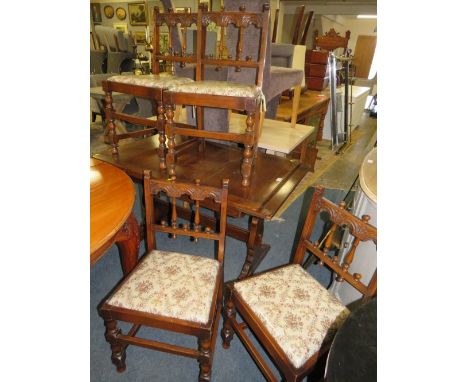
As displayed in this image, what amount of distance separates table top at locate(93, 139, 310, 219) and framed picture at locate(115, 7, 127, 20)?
764 cm

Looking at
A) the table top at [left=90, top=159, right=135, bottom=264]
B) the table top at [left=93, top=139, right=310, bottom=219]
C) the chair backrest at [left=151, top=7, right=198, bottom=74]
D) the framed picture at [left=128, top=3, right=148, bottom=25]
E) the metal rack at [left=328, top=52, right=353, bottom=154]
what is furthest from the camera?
the framed picture at [left=128, top=3, right=148, bottom=25]

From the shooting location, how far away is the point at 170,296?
3.64 feet

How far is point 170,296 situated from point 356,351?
2.53ft

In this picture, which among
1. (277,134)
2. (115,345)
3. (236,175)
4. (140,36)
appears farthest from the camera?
(140,36)

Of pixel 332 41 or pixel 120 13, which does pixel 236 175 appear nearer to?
pixel 332 41

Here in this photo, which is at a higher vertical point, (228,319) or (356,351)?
(356,351)

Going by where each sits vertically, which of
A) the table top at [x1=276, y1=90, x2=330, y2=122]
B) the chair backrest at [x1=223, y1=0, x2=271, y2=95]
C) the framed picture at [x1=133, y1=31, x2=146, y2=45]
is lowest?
the table top at [x1=276, y1=90, x2=330, y2=122]

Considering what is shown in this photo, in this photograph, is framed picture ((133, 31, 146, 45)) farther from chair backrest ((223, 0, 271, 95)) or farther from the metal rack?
chair backrest ((223, 0, 271, 95))

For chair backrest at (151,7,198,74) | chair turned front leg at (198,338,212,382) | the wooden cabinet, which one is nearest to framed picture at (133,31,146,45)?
the wooden cabinet

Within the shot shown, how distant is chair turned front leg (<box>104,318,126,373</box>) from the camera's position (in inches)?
44.9

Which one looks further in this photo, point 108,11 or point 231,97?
point 108,11

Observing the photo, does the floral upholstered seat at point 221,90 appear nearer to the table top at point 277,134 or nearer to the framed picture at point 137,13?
the table top at point 277,134

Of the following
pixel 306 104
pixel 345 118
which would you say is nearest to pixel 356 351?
pixel 306 104
